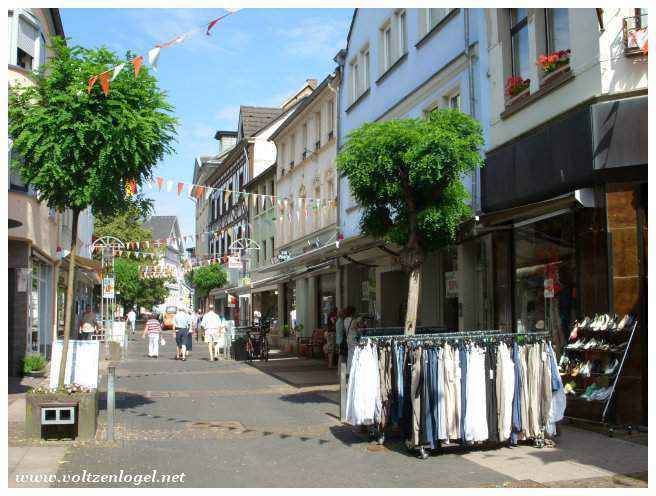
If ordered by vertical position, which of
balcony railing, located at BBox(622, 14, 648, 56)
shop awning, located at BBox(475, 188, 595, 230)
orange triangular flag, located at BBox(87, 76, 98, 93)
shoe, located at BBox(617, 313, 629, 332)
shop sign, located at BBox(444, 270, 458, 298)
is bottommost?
shoe, located at BBox(617, 313, 629, 332)

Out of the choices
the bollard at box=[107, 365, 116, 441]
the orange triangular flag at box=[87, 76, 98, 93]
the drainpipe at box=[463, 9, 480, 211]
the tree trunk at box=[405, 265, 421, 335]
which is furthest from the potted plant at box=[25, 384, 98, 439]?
the drainpipe at box=[463, 9, 480, 211]

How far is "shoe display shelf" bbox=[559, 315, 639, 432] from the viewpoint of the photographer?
390 inches

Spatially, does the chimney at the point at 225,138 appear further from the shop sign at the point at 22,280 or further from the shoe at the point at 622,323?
the shoe at the point at 622,323

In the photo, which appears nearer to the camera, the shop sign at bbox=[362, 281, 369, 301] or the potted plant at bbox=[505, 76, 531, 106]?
the potted plant at bbox=[505, 76, 531, 106]

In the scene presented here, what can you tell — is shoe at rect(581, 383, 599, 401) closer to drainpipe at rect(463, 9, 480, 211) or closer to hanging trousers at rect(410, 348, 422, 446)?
hanging trousers at rect(410, 348, 422, 446)

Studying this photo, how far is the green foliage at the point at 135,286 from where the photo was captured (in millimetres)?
61844

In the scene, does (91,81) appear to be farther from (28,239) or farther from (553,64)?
(28,239)

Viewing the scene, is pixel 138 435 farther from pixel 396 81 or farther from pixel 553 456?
pixel 396 81

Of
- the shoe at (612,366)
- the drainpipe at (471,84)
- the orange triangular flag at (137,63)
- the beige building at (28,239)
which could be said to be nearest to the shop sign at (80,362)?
the orange triangular flag at (137,63)

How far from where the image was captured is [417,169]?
10.6m

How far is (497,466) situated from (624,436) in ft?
7.92

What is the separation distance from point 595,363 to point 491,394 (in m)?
2.57

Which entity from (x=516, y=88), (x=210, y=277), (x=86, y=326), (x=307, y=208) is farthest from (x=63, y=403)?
(x=210, y=277)

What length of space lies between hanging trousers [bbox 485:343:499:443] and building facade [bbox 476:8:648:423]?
2.27 metres
